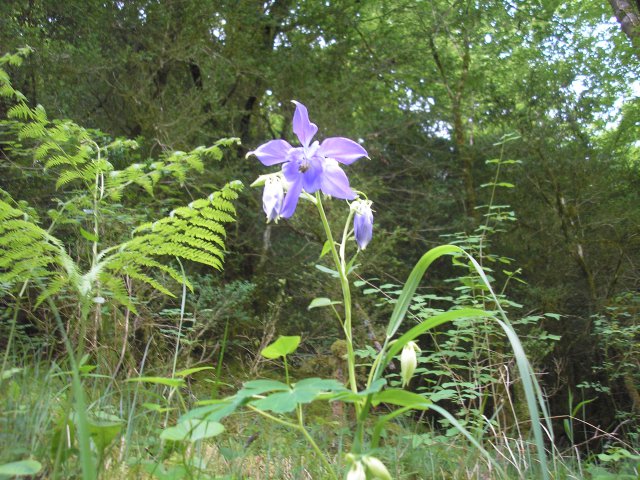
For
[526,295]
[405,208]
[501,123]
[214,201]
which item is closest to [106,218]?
[214,201]

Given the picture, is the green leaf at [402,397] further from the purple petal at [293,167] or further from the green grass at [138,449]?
the purple petal at [293,167]

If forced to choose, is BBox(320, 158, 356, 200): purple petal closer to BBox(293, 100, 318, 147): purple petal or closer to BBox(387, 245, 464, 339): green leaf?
BBox(293, 100, 318, 147): purple petal

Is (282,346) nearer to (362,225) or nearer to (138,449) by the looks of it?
(362,225)

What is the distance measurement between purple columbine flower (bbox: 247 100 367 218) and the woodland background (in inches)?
112

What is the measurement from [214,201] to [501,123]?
5828mm

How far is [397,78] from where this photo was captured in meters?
6.79

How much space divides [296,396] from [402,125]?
6.12 m

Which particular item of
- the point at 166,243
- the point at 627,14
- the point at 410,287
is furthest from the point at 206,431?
the point at 627,14

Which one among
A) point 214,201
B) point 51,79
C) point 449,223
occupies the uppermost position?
point 51,79

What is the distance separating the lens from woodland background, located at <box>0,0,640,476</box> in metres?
4.98

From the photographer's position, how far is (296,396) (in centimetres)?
105

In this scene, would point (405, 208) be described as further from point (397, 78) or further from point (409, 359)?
point (409, 359)

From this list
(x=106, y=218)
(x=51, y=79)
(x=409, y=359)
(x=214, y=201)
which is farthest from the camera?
(x=51, y=79)

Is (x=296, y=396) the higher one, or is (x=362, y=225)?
(x=362, y=225)
